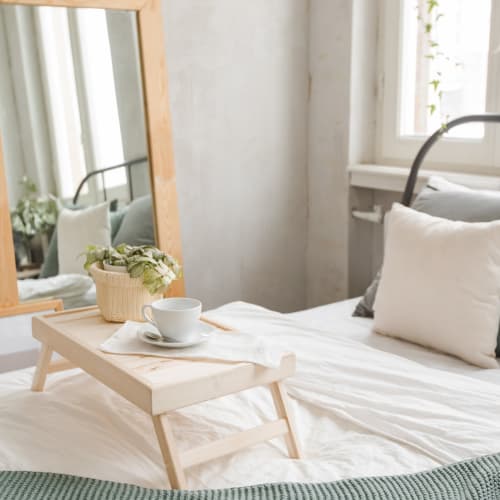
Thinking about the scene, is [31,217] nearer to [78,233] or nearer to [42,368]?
[78,233]

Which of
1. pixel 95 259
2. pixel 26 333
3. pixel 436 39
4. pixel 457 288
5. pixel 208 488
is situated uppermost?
pixel 436 39

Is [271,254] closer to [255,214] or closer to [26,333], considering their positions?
[255,214]

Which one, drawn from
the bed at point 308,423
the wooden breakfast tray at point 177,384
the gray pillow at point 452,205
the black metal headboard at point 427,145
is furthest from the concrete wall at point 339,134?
the wooden breakfast tray at point 177,384

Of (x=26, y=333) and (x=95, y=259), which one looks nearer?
(x=95, y=259)

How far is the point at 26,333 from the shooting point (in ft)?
7.30

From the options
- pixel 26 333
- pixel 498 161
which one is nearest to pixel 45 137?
pixel 26 333

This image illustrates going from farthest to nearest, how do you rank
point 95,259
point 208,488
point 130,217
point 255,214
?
point 255,214, point 130,217, point 95,259, point 208,488

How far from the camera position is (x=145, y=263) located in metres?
1.43

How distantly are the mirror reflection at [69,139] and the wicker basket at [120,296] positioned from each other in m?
0.85

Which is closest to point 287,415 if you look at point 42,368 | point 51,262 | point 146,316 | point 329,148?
point 146,316

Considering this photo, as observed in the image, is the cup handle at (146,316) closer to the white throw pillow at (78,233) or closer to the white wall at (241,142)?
the white throw pillow at (78,233)

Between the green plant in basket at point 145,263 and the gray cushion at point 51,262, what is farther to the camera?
the gray cushion at point 51,262

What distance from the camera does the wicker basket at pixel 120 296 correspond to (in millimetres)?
1434

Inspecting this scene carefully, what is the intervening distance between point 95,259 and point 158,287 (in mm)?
207
